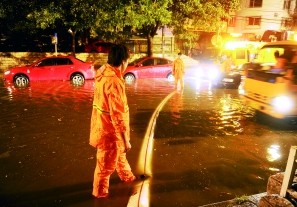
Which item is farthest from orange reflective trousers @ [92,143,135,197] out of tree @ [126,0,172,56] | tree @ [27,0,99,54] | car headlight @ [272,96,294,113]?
tree @ [126,0,172,56]

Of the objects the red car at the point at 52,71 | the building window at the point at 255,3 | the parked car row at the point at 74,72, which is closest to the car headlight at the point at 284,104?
the parked car row at the point at 74,72

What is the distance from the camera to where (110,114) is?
3797 millimetres

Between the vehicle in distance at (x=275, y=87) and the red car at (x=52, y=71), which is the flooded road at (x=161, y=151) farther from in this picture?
the red car at (x=52, y=71)

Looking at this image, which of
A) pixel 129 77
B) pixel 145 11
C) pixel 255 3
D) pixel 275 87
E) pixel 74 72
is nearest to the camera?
pixel 275 87

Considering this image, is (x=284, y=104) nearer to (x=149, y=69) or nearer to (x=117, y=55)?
(x=117, y=55)

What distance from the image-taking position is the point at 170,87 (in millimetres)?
15078

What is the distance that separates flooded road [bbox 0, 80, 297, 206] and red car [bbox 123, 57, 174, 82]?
632 cm

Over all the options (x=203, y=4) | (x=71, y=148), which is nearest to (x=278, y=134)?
(x=71, y=148)

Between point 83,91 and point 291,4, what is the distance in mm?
41682

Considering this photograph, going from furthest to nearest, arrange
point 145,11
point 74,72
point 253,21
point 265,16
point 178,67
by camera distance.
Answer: point 253,21 < point 265,16 < point 145,11 < point 74,72 < point 178,67

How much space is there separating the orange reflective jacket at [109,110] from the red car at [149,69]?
44.0 feet

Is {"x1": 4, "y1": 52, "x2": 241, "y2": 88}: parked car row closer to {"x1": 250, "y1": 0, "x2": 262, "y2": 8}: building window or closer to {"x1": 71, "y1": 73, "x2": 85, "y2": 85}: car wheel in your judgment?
{"x1": 71, "y1": 73, "x2": 85, "y2": 85}: car wheel

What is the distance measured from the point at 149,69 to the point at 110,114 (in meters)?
14.1

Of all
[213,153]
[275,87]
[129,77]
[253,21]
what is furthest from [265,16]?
[213,153]
